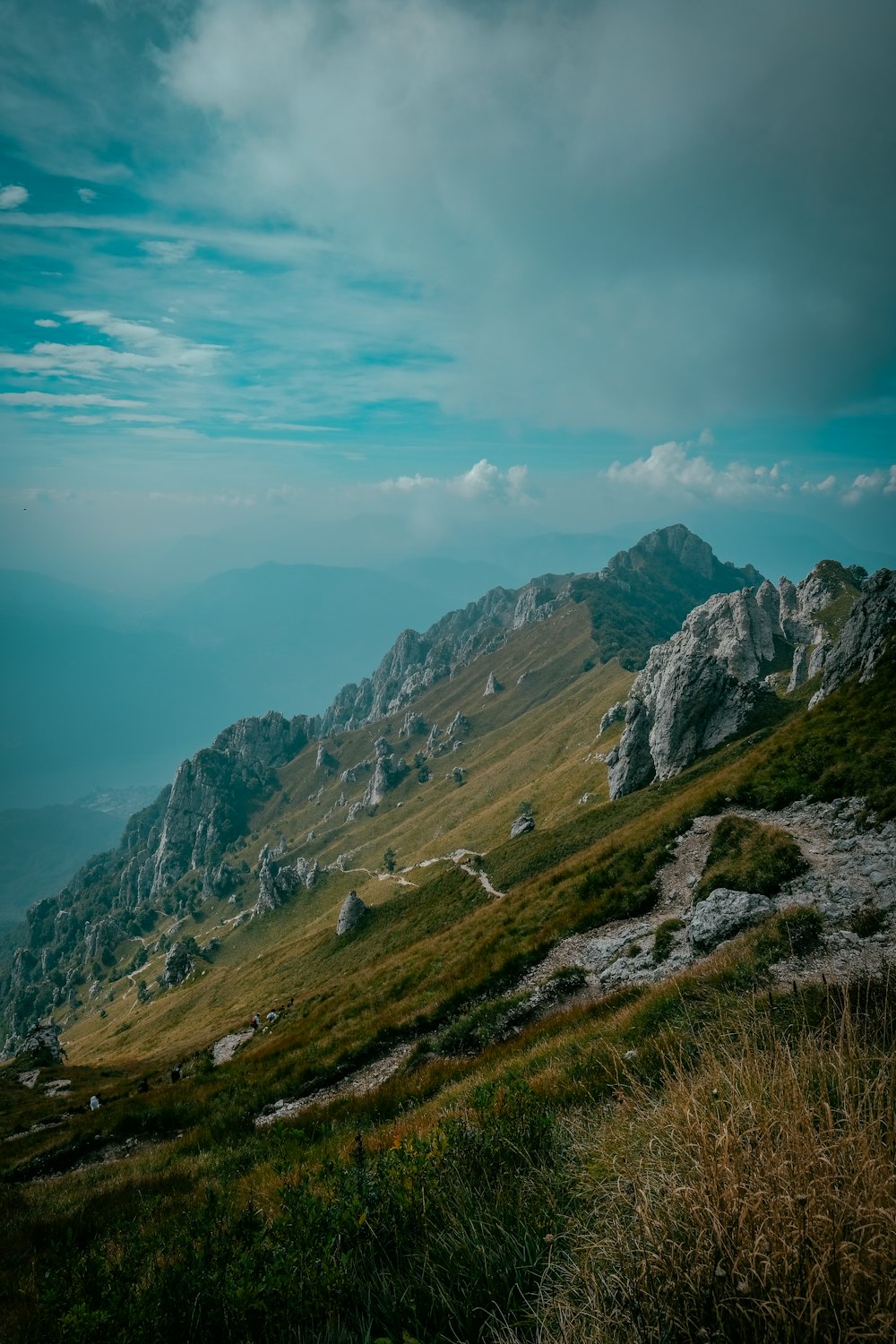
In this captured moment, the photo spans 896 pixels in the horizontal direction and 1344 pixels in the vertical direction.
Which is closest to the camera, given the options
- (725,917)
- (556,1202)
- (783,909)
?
(556,1202)

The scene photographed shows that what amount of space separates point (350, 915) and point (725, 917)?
221 ft

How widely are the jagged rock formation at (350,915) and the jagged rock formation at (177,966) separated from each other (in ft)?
307

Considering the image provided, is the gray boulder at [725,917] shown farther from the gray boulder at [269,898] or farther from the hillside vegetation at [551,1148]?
the gray boulder at [269,898]

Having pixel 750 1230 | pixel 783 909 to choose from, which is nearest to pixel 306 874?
pixel 783 909

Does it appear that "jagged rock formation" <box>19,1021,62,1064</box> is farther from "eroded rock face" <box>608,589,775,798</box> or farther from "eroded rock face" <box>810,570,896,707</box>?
"eroded rock face" <box>810,570,896,707</box>

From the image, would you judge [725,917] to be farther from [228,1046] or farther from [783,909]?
[228,1046]

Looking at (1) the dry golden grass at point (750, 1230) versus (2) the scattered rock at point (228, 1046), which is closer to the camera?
(1) the dry golden grass at point (750, 1230)

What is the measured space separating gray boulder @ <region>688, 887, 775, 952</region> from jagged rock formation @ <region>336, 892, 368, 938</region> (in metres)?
65.0

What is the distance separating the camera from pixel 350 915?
76625 millimetres

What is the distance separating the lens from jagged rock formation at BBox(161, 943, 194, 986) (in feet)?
478

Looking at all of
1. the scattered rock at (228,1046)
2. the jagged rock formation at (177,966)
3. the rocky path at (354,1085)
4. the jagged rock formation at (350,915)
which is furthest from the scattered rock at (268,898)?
the rocky path at (354,1085)

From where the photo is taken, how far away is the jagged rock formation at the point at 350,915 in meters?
75.6

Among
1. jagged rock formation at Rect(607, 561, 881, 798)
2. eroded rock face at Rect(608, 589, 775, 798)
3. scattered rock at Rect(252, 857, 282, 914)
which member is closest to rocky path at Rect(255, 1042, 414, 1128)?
jagged rock formation at Rect(607, 561, 881, 798)

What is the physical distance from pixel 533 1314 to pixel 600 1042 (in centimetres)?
778
